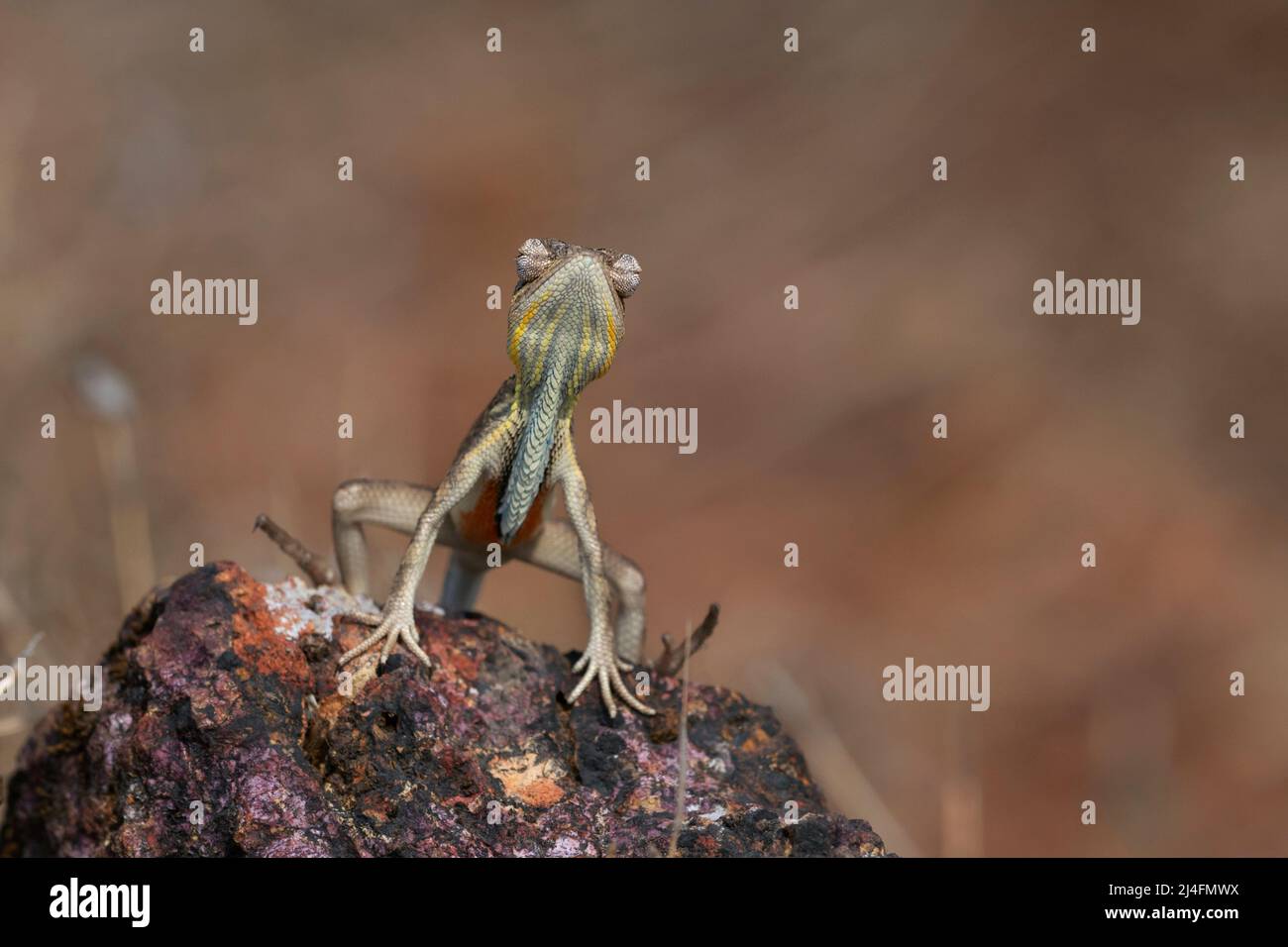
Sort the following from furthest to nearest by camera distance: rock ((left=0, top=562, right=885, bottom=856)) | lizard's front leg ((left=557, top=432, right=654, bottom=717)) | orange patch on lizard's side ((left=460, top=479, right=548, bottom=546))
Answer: orange patch on lizard's side ((left=460, top=479, right=548, bottom=546)), lizard's front leg ((left=557, top=432, right=654, bottom=717)), rock ((left=0, top=562, right=885, bottom=856))

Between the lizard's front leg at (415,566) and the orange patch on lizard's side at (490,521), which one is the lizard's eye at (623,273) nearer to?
the lizard's front leg at (415,566)

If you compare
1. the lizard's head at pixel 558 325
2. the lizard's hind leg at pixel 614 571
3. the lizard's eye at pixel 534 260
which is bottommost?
the lizard's hind leg at pixel 614 571

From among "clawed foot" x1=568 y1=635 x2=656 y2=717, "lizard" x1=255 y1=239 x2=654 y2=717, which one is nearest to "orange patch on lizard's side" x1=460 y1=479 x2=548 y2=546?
"lizard" x1=255 y1=239 x2=654 y2=717

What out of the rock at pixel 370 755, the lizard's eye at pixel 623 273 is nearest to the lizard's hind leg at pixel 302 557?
the rock at pixel 370 755

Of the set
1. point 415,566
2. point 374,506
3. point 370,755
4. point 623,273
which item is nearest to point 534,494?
point 415,566

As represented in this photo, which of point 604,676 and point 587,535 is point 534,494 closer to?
point 587,535

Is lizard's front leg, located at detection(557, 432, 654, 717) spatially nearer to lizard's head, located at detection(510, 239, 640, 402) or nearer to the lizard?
the lizard
